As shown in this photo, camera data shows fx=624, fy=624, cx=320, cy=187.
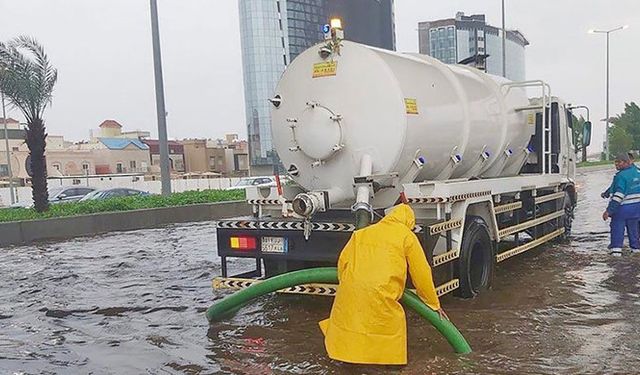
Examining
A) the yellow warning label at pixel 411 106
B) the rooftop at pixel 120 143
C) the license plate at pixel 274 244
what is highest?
the rooftop at pixel 120 143

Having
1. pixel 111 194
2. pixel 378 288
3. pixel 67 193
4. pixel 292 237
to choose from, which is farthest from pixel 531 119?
pixel 67 193

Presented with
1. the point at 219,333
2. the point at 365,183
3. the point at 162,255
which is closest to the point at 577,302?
the point at 365,183

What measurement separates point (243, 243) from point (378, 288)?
2.34 meters

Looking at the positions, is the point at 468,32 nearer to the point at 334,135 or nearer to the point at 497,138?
the point at 497,138

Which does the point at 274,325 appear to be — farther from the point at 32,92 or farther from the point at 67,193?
the point at 67,193

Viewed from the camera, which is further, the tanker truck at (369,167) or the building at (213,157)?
the building at (213,157)

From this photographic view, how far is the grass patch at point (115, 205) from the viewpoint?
1580 cm

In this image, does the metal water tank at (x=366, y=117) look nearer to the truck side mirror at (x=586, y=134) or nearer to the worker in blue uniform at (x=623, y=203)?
the worker in blue uniform at (x=623, y=203)

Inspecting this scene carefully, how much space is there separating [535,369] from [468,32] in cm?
3610

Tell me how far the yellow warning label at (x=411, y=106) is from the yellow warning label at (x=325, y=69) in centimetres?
79

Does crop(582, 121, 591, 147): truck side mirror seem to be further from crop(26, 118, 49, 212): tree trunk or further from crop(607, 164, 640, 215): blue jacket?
crop(26, 118, 49, 212): tree trunk

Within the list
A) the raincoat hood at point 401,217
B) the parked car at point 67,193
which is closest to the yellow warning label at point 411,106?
the raincoat hood at point 401,217

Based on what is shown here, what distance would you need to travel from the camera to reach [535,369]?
4.83 metres

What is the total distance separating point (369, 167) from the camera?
20.2 ft
